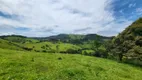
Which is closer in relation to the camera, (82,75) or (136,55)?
(82,75)

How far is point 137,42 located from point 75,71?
1560 inches

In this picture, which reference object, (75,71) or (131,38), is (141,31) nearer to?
(131,38)

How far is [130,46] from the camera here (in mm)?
59969

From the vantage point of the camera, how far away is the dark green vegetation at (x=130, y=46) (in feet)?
188

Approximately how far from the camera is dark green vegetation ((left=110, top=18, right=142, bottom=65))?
57.2m

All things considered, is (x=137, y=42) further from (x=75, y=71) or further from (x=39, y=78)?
(x=39, y=78)

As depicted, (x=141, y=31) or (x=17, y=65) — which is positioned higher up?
(x=141, y=31)

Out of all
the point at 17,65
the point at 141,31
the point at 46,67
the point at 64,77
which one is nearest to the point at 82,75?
the point at 64,77

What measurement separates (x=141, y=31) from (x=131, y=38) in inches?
171

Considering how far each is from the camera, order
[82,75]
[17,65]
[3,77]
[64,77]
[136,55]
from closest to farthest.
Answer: [3,77] < [64,77] < [82,75] < [17,65] < [136,55]

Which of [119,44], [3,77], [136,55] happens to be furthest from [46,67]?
[119,44]

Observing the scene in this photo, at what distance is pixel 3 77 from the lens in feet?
72.9

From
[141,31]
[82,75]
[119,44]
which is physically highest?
[141,31]

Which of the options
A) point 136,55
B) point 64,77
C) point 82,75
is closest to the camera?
point 64,77
